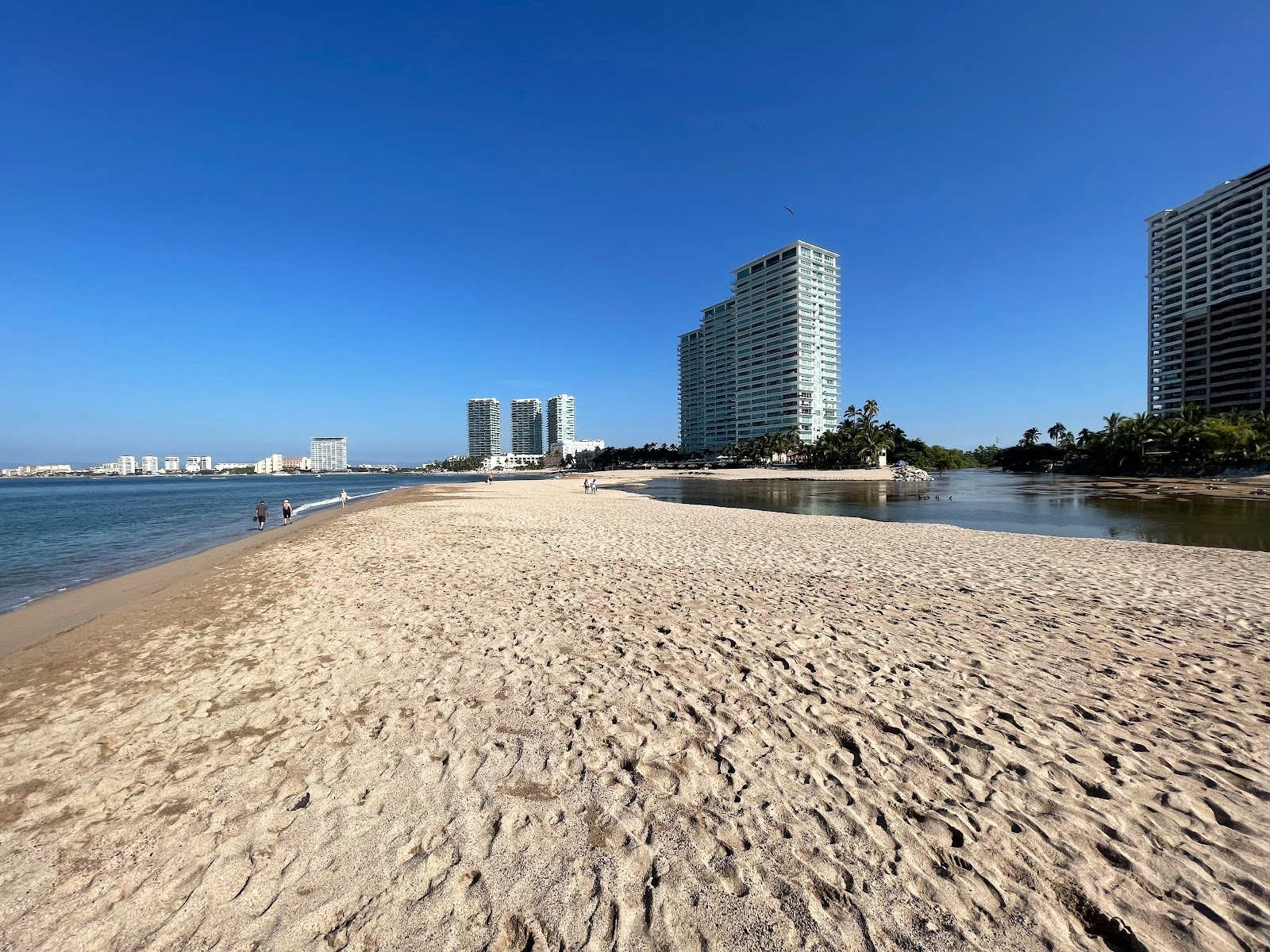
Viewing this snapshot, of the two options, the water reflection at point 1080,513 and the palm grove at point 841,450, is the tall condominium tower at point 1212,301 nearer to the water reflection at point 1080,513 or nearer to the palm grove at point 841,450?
the palm grove at point 841,450

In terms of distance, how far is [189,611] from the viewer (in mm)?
9266

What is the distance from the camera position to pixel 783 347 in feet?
518

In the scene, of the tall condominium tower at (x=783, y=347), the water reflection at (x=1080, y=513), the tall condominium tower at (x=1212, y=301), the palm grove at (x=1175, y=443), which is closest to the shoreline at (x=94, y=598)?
the water reflection at (x=1080, y=513)

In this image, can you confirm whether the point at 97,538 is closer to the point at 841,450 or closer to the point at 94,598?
the point at 94,598

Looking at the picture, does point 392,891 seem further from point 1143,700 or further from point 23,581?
point 23,581

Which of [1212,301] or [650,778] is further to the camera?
[1212,301]

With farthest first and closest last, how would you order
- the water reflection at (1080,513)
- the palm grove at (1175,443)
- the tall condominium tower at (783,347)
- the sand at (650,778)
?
the tall condominium tower at (783,347) → the palm grove at (1175,443) → the water reflection at (1080,513) → the sand at (650,778)

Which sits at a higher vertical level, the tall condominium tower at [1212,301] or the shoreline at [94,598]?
the tall condominium tower at [1212,301]

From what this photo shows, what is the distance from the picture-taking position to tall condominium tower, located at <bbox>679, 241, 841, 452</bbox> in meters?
154

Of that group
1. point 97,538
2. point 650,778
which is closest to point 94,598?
point 650,778

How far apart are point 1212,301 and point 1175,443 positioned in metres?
67.2

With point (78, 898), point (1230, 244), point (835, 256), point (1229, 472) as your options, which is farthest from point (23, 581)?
point (835, 256)

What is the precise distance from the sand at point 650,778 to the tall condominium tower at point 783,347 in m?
145

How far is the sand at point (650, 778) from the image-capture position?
272 cm
